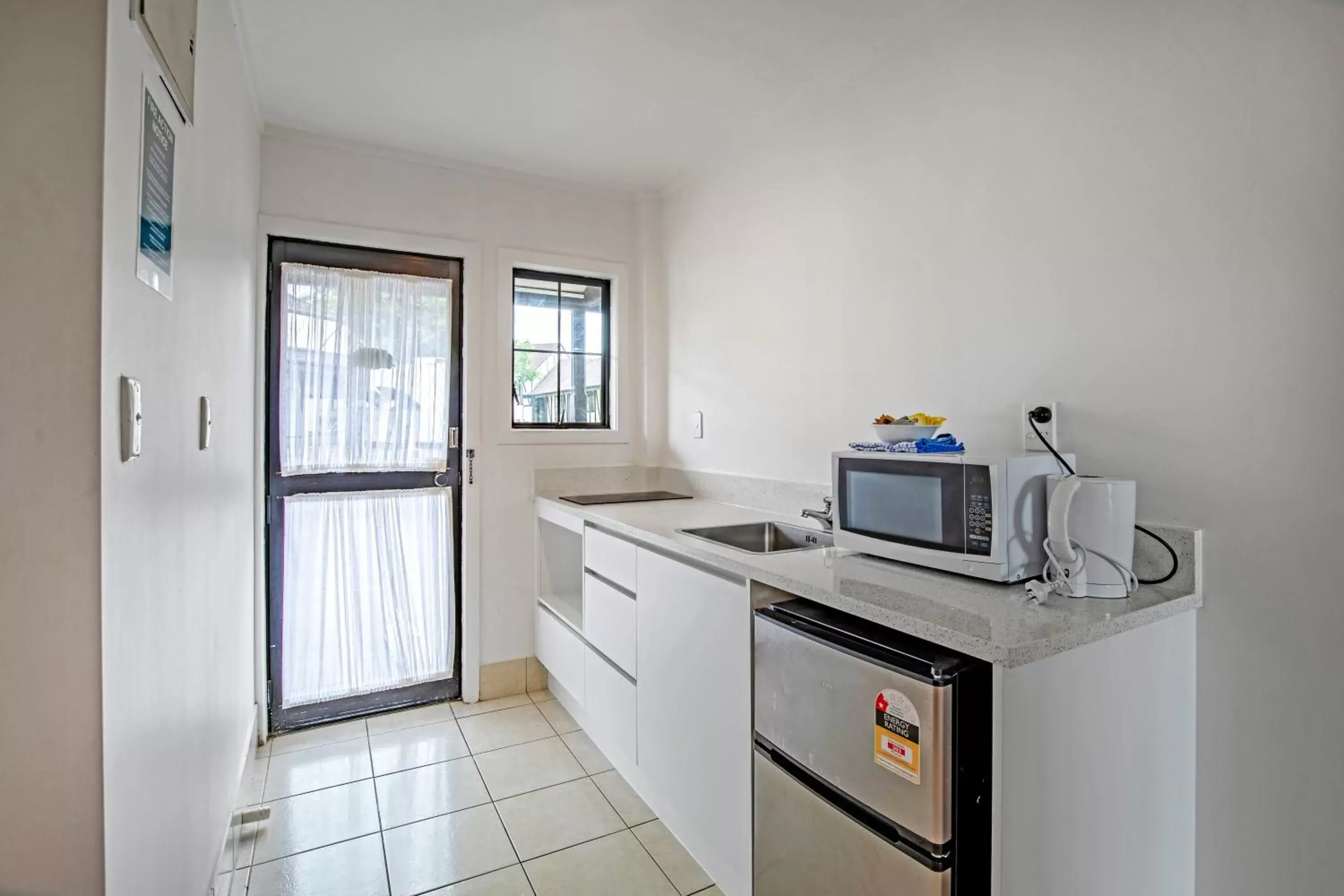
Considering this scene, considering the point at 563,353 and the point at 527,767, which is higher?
the point at 563,353

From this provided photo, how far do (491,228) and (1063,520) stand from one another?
2625 mm

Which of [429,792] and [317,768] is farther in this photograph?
[317,768]

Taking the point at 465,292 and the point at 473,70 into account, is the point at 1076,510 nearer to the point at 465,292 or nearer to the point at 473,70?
the point at 473,70

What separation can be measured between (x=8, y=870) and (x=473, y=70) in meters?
2.25

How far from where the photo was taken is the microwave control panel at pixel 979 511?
1.34 metres

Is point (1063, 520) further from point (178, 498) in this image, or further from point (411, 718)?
point (411, 718)

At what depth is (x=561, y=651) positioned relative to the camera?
2785 millimetres

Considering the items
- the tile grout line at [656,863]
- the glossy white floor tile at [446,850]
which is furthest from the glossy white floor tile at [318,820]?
the tile grout line at [656,863]

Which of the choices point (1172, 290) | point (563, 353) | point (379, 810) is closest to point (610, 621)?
point (379, 810)

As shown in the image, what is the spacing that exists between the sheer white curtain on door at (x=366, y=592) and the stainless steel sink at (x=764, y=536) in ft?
4.57

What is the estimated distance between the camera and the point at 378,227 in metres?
2.79

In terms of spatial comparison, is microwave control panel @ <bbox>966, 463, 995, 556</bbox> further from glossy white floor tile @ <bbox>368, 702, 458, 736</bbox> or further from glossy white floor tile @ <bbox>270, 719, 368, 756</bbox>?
glossy white floor tile @ <bbox>270, 719, 368, 756</bbox>

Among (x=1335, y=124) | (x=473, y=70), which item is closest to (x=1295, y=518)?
(x=1335, y=124)

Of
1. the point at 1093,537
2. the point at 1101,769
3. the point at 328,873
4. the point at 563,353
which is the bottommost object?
the point at 328,873
